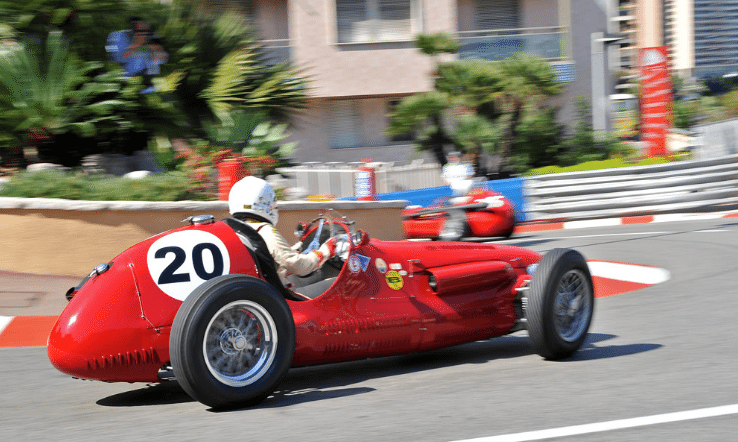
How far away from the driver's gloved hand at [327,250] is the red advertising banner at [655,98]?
16078 mm

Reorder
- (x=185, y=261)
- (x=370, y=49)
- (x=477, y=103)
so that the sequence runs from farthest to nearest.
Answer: (x=370, y=49) → (x=477, y=103) → (x=185, y=261)

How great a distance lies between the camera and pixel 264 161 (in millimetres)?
11133

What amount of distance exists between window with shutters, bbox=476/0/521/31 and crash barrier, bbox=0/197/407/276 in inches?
635

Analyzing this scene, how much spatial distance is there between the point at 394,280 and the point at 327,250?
459 mm

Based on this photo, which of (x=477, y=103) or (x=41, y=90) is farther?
(x=477, y=103)

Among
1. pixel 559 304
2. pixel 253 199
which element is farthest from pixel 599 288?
pixel 253 199

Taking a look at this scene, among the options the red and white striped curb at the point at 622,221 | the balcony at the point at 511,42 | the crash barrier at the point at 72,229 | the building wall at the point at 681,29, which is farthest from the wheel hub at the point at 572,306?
the building wall at the point at 681,29

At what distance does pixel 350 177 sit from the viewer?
19.0 metres

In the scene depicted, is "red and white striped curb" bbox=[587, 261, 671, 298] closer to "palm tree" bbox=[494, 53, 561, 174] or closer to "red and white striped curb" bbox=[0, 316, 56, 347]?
"red and white striped curb" bbox=[0, 316, 56, 347]

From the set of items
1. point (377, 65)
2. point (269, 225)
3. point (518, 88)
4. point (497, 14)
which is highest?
point (497, 14)

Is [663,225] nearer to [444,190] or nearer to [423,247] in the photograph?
[444,190]

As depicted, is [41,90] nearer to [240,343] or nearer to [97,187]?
[97,187]

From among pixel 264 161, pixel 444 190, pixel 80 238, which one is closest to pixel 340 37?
pixel 444 190

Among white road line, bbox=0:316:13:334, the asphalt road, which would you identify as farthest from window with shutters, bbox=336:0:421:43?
the asphalt road
